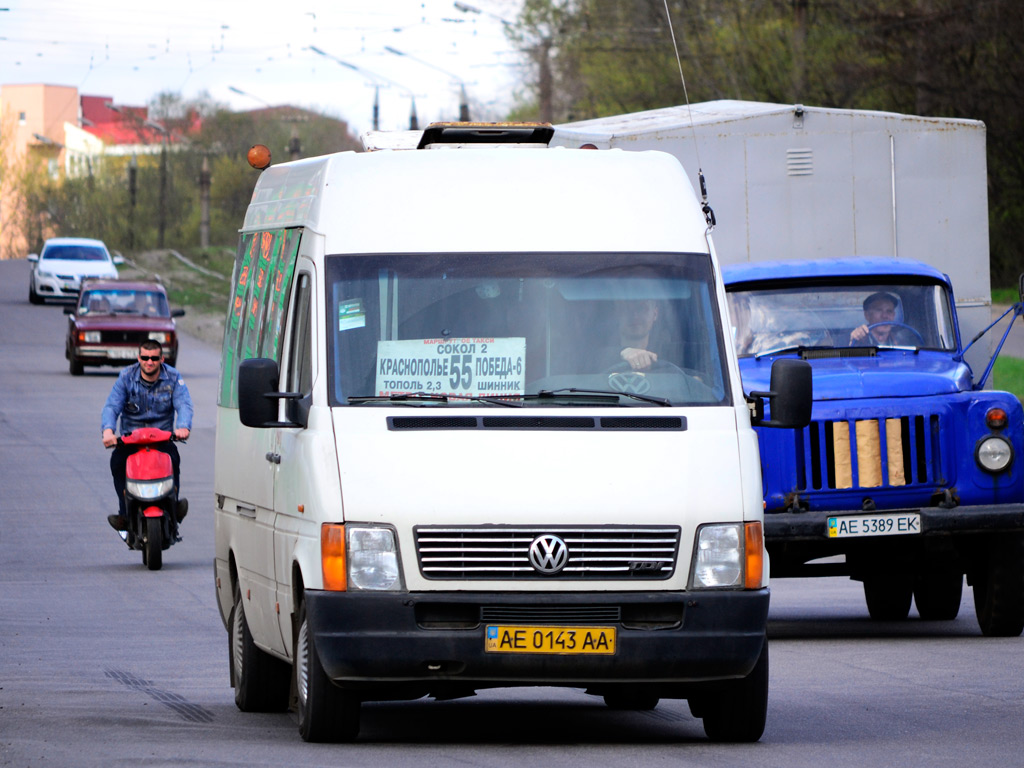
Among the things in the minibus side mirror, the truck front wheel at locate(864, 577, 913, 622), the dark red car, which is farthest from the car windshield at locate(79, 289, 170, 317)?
the minibus side mirror

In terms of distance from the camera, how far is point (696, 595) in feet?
25.6

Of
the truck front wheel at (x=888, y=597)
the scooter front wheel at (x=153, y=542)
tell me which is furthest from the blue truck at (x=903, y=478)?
the scooter front wheel at (x=153, y=542)

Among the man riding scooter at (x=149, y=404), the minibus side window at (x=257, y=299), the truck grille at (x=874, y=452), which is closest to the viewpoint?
the minibus side window at (x=257, y=299)

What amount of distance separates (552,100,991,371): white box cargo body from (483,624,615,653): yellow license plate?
9.23 m

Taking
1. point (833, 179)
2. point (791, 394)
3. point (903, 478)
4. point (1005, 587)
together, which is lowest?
point (1005, 587)

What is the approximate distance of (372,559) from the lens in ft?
25.4

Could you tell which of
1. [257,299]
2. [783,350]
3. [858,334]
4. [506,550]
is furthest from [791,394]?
[858,334]

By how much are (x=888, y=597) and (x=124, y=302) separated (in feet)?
83.7

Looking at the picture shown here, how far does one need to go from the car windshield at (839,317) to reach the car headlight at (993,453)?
1.20 meters

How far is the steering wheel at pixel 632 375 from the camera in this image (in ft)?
27.3

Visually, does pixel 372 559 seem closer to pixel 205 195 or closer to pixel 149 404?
pixel 149 404

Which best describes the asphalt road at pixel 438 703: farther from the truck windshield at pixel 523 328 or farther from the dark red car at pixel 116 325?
the dark red car at pixel 116 325

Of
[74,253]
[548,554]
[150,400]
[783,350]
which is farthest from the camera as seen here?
[74,253]

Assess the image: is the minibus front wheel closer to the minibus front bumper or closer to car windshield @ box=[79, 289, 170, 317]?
the minibus front bumper
